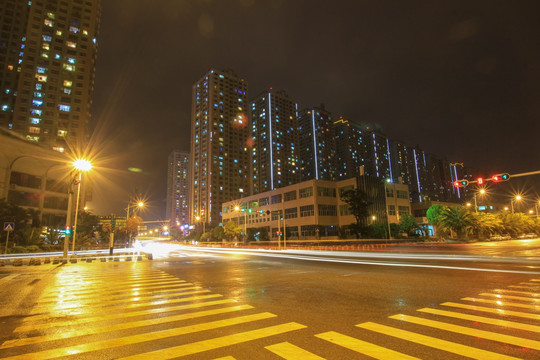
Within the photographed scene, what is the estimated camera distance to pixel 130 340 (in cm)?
516

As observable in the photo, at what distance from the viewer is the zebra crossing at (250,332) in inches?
177

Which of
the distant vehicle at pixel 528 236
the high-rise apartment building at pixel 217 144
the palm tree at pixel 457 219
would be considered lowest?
the distant vehicle at pixel 528 236

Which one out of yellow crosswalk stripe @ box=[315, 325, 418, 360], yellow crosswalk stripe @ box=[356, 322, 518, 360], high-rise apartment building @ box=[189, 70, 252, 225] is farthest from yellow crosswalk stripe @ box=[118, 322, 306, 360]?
high-rise apartment building @ box=[189, 70, 252, 225]

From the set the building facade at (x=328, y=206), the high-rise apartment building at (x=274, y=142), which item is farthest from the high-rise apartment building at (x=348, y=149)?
the building facade at (x=328, y=206)

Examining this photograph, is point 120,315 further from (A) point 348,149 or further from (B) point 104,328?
(A) point 348,149

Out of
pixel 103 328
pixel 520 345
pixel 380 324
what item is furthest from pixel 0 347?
pixel 520 345

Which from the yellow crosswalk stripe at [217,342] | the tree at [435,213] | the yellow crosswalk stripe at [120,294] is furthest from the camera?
the tree at [435,213]

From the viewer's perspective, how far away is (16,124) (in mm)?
85250

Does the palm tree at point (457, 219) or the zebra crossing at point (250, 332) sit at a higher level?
the palm tree at point (457, 219)

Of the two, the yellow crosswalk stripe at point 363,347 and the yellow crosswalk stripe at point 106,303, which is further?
the yellow crosswalk stripe at point 106,303

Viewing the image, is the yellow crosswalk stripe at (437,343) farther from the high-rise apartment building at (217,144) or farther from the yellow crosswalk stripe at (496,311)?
the high-rise apartment building at (217,144)

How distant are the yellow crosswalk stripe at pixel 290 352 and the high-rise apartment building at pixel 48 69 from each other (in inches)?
4096

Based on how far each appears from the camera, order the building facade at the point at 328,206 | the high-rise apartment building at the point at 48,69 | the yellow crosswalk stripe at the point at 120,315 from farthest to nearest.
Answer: the high-rise apartment building at the point at 48,69 → the building facade at the point at 328,206 → the yellow crosswalk stripe at the point at 120,315

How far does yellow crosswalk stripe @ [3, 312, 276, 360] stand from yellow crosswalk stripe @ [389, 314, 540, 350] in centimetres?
319
